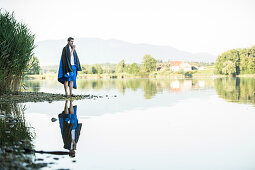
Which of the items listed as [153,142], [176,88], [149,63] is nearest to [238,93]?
[176,88]

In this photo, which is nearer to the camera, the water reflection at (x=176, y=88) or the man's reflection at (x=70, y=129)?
the man's reflection at (x=70, y=129)

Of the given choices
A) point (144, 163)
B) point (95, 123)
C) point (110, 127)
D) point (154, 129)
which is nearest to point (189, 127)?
point (154, 129)

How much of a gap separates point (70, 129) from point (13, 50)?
21.1ft

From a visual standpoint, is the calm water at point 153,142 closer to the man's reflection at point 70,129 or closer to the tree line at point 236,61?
the man's reflection at point 70,129

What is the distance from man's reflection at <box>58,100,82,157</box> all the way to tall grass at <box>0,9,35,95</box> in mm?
4203

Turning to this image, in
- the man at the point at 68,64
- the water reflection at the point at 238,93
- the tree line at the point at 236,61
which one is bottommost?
the water reflection at the point at 238,93

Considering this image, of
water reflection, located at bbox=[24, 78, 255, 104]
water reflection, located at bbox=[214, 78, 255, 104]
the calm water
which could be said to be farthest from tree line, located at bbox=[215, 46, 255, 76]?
the calm water

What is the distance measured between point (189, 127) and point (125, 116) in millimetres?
1951

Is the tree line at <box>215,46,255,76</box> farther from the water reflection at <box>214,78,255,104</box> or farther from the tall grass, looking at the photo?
the tall grass

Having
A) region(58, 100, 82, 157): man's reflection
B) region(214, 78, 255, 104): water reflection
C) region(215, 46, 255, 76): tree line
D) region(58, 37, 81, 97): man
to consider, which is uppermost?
region(215, 46, 255, 76): tree line

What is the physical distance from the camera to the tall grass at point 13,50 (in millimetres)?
10229

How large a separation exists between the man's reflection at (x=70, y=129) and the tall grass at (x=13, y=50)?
4.20m

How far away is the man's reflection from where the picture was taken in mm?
4168

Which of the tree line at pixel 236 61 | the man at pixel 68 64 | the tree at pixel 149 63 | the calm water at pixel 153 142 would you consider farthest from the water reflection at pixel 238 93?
the tree at pixel 149 63
